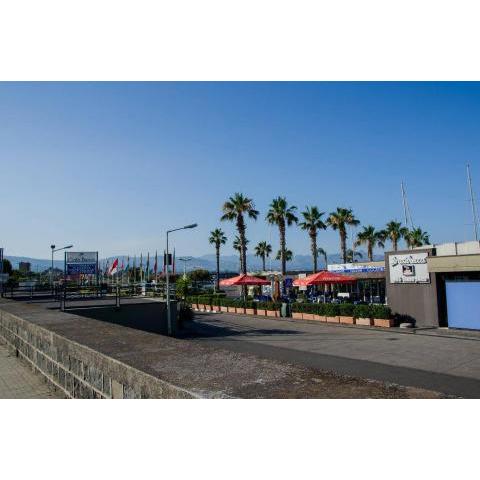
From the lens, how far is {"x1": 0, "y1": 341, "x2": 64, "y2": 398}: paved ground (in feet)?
23.9

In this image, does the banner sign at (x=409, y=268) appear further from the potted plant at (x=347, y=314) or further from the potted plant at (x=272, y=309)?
the potted plant at (x=272, y=309)

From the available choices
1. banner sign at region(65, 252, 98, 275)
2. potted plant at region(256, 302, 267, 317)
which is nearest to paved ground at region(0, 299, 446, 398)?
banner sign at region(65, 252, 98, 275)

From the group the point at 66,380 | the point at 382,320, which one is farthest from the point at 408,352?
the point at 66,380

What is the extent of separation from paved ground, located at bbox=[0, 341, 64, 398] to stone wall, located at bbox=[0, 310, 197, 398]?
7.2 inches

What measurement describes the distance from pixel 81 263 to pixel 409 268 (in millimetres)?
17873

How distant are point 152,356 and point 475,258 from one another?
1995cm

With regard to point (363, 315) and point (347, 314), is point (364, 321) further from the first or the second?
point (347, 314)

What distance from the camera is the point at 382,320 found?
23.4 meters

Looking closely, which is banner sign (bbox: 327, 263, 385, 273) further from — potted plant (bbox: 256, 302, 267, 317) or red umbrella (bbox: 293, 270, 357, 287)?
potted plant (bbox: 256, 302, 267, 317)

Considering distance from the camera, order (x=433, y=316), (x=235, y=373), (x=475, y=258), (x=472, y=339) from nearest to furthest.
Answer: (x=235, y=373) < (x=472, y=339) < (x=475, y=258) < (x=433, y=316)

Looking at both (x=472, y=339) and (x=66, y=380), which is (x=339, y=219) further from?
(x=66, y=380)

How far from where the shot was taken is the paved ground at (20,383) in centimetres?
728

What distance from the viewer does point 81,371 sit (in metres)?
5.66

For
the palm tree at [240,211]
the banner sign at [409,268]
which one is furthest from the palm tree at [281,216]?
the banner sign at [409,268]
